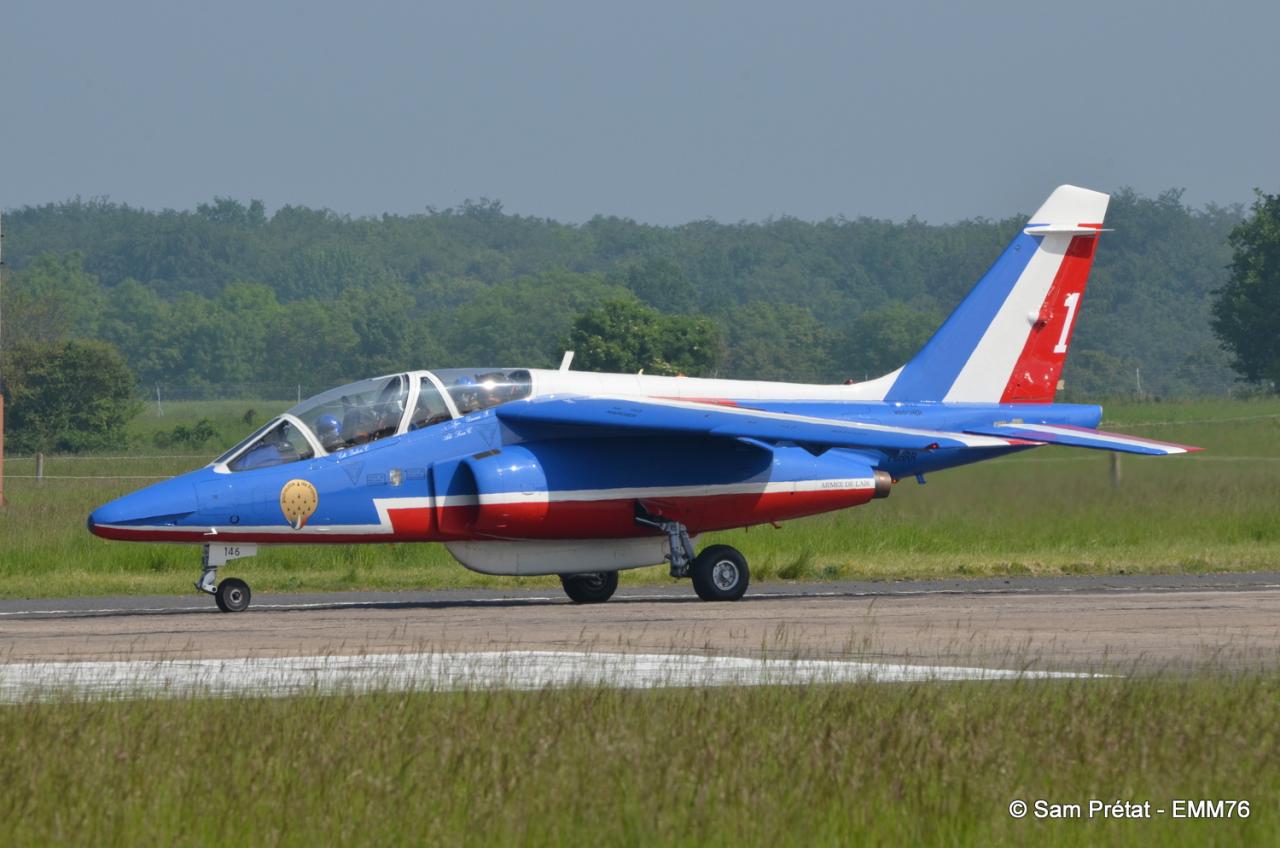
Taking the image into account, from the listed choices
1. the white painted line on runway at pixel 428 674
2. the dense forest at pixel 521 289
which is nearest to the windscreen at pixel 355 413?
the white painted line on runway at pixel 428 674

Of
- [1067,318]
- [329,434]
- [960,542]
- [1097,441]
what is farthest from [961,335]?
[329,434]

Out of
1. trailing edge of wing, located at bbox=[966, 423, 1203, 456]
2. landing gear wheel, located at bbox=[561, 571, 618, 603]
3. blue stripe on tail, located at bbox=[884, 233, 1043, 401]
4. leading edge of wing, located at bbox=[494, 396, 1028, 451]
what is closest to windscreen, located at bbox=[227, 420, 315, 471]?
leading edge of wing, located at bbox=[494, 396, 1028, 451]

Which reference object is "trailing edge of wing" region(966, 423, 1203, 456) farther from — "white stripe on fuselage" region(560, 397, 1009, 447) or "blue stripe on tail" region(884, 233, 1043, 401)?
"blue stripe on tail" region(884, 233, 1043, 401)

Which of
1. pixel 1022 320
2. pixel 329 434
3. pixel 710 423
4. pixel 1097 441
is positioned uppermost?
pixel 1022 320

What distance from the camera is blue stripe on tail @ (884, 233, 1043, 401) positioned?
21.1 meters

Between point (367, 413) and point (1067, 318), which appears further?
point (1067, 318)

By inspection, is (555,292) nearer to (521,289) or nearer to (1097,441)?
(521,289)

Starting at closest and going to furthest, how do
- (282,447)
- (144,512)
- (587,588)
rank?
1. (144,512)
2. (282,447)
3. (587,588)

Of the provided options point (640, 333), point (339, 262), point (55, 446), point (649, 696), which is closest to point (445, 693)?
point (649, 696)

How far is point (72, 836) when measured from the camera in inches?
273

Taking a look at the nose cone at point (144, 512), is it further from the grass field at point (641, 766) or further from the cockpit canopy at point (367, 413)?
the grass field at point (641, 766)

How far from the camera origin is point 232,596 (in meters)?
17.6

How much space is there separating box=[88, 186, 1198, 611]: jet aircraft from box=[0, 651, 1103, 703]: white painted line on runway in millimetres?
5025

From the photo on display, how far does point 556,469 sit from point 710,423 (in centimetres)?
164
